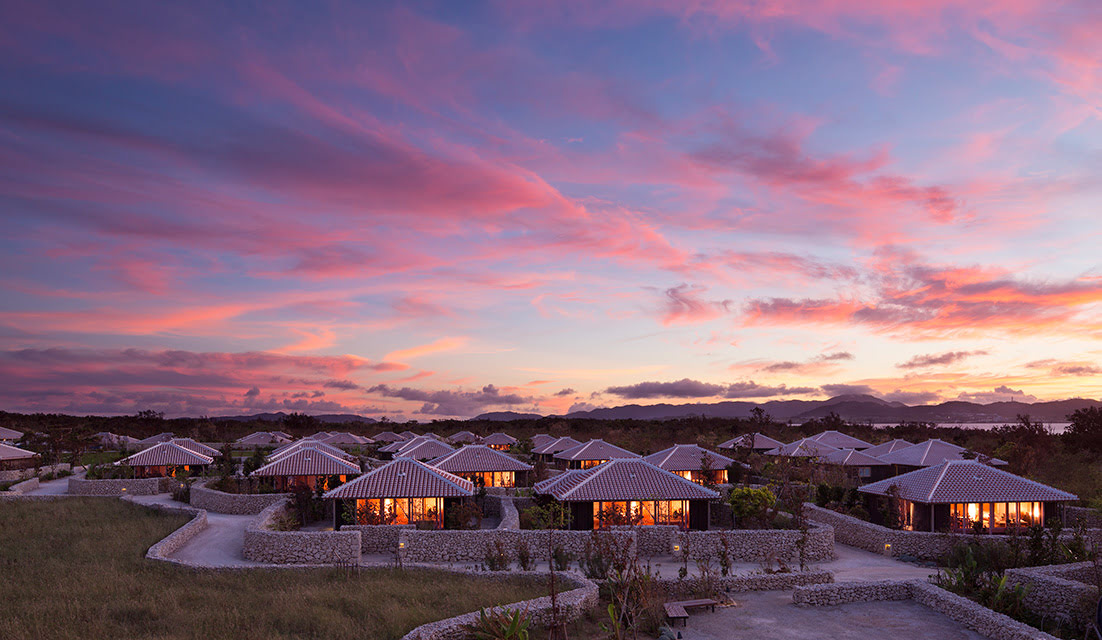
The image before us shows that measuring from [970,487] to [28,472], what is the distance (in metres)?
69.5

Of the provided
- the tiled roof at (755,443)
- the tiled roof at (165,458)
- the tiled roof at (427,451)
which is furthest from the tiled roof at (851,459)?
the tiled roof at (165,458)

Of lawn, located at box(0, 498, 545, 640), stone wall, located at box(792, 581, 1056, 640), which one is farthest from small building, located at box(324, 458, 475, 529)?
stone wall, located at box(792, 581, 1056, 640)

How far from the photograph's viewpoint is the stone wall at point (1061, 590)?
20.6 m

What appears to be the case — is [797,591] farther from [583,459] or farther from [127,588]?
[583,459]

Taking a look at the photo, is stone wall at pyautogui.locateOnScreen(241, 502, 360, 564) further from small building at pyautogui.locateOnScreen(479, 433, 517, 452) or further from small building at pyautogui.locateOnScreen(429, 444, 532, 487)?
small building at pyautogui.locateOnScreen(479, 433, 517, 452)

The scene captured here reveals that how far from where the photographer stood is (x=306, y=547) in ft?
96.4

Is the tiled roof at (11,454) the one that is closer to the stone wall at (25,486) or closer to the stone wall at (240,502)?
the stone wall at (25,486)

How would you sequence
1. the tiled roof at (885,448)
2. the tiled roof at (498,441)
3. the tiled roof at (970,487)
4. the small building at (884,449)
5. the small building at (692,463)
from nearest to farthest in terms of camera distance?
1. the tiled roof at (970,487)
2. the small building at (692,463)
3. the small building at (884,449)
4. the tiled roof at (885,448)
5. the tiled roof at (498,441)

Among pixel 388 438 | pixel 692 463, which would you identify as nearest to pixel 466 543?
pixel 692 463

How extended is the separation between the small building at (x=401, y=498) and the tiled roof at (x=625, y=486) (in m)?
4.93

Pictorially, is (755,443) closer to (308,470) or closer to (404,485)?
(308,470)

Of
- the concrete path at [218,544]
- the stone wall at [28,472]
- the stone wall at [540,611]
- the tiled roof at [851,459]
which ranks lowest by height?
the stone wall at [28,472]

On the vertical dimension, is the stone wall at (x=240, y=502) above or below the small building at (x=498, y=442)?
below

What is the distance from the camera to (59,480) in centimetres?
6128
